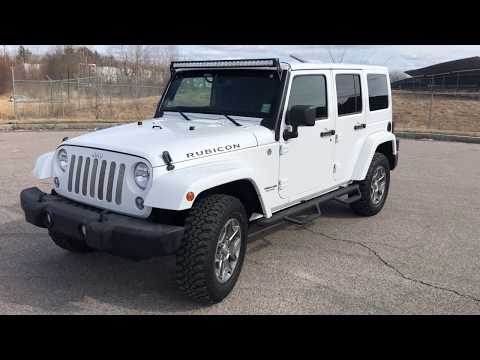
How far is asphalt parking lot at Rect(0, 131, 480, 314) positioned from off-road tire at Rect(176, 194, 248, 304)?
22cm

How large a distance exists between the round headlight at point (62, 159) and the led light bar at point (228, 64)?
184cm

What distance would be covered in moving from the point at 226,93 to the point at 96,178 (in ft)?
5.93

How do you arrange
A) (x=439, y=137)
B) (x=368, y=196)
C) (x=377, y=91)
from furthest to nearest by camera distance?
(x=439, y=137) → (x=377, y=91) → (x=368, y=196)

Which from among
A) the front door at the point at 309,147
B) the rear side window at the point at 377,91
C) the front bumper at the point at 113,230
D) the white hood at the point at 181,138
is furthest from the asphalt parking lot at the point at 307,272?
the rear side window at the point at 377,91

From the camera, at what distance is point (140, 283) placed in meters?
4.47

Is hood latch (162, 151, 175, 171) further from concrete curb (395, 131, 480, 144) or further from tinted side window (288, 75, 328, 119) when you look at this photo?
concrete curb (395, 131, 480, 144)

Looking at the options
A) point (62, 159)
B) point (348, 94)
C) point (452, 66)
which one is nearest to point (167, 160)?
point (62, 159)

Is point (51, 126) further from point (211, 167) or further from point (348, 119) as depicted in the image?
point (211, 167)

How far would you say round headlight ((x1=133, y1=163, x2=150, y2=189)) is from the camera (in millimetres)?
3814

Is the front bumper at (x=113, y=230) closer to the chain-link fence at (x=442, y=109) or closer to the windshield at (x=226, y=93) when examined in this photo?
the windshield at (x=226, y=93)

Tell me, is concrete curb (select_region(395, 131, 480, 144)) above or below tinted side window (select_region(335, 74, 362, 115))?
below

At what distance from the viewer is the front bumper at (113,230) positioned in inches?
139

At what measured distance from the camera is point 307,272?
4.80 metres

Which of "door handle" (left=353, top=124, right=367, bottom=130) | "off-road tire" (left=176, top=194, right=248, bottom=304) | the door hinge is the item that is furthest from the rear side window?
"off-road tire" (left=176, top=194, right=248, bottom=304)
